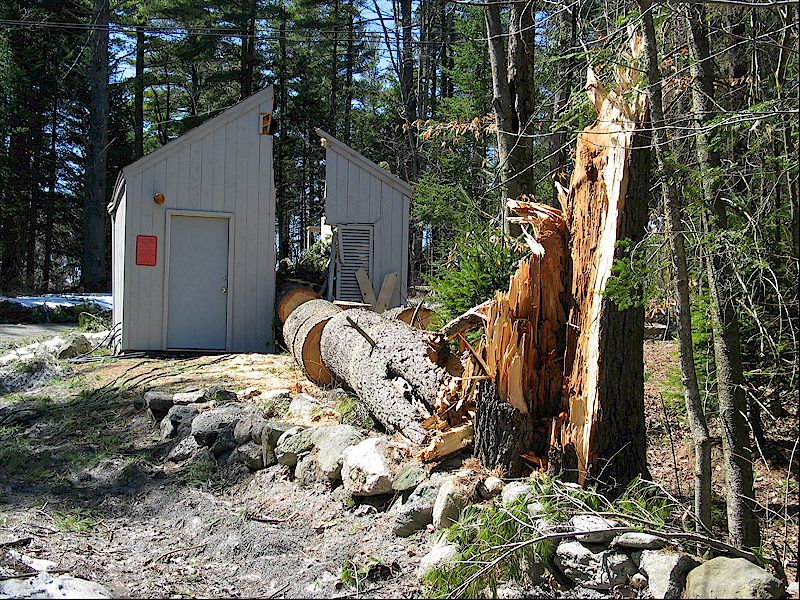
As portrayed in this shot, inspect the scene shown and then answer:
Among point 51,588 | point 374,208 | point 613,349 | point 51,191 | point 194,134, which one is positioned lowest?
point 51,588

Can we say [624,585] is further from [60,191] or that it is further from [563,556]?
[60,191]

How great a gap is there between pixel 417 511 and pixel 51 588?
202 cm

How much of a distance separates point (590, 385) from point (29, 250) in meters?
29.9

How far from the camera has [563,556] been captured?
354 centimetres

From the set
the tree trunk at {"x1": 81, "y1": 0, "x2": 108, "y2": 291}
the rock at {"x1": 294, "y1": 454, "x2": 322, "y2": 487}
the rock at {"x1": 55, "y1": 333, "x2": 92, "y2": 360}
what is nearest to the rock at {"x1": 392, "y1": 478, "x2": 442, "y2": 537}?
the rock at {"x1": 294, "y1": 454, "x2": 322, "y2": 487}

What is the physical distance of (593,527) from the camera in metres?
3.54

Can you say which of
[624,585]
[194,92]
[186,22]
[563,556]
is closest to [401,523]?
[563,556]

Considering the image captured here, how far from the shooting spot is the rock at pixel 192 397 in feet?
24.7

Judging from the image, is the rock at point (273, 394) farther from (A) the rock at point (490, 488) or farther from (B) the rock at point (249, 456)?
(A) the rock at point (490, 488)

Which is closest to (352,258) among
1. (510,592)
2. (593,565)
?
(510,592)

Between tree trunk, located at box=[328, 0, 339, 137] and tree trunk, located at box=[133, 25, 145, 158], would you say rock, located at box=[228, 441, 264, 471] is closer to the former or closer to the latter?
tree trunk, located at box=[133, 25, 145, 158]

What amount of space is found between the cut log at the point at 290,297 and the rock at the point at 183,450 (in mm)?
4297

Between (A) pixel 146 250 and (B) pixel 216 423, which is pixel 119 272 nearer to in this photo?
(A) pixel 146 250

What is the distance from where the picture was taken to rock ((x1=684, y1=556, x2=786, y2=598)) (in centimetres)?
283
